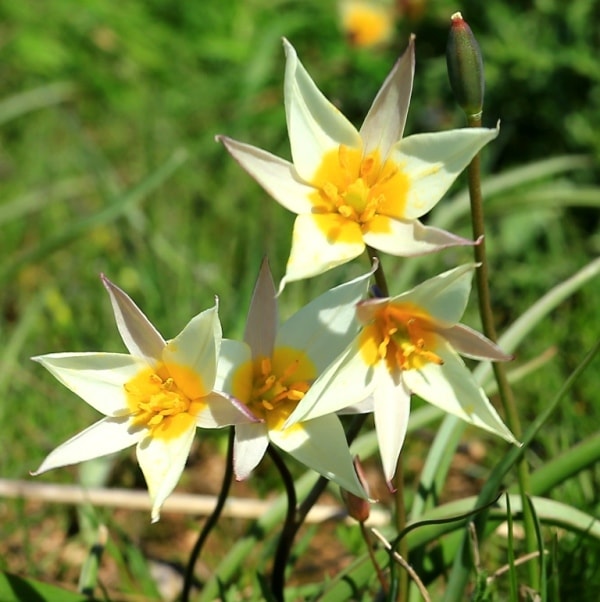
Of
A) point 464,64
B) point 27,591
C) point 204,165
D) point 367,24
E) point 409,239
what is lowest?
point 27,591

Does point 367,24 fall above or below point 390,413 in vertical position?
above

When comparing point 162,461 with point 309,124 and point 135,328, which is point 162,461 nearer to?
point 135,328

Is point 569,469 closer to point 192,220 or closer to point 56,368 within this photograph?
point 56,368

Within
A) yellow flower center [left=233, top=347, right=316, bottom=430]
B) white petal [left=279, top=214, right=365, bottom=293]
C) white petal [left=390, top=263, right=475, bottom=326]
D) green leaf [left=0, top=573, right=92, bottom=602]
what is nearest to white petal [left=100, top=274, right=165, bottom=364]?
yellow flower center [left=233, top=347, right=316, bottom=430]

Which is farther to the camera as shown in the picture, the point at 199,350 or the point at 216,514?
the point at 216,514

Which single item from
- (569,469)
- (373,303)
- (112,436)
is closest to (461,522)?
(569,469)

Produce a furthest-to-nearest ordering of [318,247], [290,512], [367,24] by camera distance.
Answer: [367,24] → [290,512] → [318,247]

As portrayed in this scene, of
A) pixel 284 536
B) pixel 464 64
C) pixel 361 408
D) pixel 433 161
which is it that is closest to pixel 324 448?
pixel 361 408
